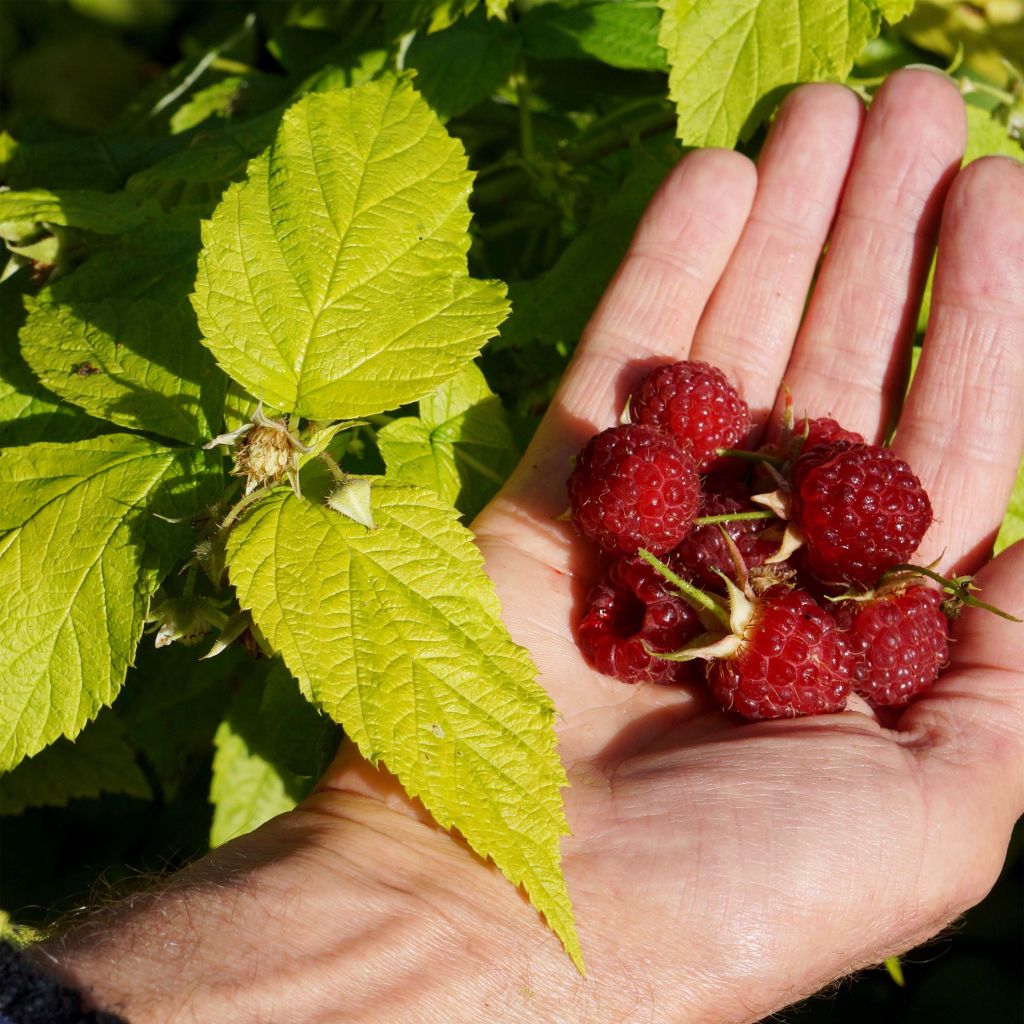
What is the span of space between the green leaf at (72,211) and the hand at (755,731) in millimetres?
701

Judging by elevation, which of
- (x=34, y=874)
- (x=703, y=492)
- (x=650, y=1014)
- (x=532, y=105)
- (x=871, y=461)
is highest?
(x=532, y=105)

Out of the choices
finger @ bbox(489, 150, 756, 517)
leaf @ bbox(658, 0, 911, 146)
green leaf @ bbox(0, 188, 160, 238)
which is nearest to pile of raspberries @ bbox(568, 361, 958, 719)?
finger @ bbox(489, 150, 756, 517)

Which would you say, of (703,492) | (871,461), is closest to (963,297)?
(871,461)

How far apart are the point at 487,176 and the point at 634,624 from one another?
37.9 inches

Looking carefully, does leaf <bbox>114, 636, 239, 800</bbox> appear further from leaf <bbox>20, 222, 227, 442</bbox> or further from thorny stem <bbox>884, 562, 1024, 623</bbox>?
thorny stem <bbox>884, 562, 1024, 623</bbox>

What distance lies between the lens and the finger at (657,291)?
189cm

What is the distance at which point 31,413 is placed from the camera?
158 cm

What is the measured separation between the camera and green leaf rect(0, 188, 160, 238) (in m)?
1.61

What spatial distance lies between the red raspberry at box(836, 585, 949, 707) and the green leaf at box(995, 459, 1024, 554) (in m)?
0.31

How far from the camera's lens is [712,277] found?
2020 millimetres

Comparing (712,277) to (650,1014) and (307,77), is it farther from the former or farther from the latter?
(650,1014)

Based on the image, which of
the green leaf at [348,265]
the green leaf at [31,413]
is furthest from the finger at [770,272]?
the green leaf at [31,413]

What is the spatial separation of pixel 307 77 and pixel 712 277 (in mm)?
868

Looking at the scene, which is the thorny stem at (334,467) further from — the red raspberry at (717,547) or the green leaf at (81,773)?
the green leaf at (81,773)
